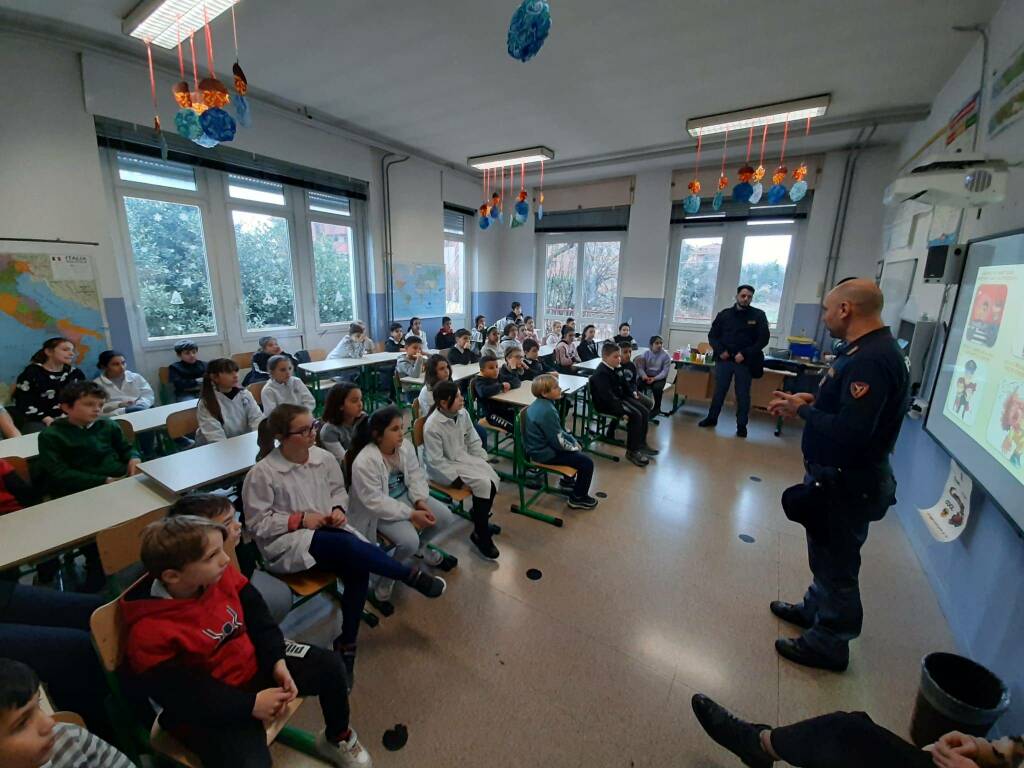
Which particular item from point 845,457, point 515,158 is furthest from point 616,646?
point 515,158

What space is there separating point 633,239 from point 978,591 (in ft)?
20.6

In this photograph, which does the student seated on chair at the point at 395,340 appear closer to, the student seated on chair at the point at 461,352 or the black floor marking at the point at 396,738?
the student seated on chair at the point at 461,352

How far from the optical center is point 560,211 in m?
7.98

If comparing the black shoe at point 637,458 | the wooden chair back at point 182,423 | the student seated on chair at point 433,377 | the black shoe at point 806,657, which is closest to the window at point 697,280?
the black shoe at point 637,458

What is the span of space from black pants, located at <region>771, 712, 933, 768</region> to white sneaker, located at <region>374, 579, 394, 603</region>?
1.71 metres

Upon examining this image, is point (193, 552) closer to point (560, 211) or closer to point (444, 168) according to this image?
point (444, 168)

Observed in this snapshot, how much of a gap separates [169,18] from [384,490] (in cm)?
386

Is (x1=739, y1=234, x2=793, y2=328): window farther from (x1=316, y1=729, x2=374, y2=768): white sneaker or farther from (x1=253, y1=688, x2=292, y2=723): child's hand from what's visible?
(x1=253, y1=688, x2=292, y2=723): child's hand

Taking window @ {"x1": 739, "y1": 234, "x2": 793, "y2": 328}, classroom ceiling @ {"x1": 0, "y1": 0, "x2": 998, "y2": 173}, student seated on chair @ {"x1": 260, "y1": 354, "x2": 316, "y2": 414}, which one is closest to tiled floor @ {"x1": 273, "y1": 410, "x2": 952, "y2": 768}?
student seated on chair @ {"x1": 260, "y1": 354, "x2": 316, "y2": 414}

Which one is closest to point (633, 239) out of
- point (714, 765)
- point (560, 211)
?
point (560, 211)

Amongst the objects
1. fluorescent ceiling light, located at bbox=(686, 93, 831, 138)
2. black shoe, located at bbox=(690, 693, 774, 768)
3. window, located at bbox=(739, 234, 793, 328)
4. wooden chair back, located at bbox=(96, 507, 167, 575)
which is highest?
fluorescent ceiling light, located at bbox=(686, 93, 831, 138)

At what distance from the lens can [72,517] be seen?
1.68 metres

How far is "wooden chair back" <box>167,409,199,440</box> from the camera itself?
107 inches

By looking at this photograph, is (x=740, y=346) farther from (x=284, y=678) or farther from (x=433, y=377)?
(x=284, y=678)
